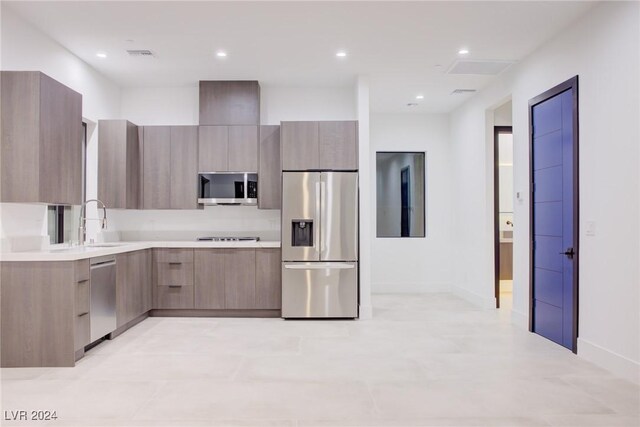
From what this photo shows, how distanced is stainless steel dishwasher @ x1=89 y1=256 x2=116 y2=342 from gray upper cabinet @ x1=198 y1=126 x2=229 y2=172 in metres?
1.71

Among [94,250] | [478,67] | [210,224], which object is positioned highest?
[478,67]

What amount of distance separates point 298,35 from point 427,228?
3.91 meters

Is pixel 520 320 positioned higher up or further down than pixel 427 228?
further down

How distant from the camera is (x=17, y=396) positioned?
2.79m

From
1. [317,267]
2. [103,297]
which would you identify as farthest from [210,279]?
[103,297]

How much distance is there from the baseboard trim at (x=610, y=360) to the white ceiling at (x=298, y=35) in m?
2.71

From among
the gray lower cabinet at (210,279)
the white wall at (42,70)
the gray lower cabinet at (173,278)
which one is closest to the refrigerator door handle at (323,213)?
the gray lower cabinet at (210,279)

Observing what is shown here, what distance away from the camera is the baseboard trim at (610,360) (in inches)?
120

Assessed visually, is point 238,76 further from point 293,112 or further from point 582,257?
point 582,257

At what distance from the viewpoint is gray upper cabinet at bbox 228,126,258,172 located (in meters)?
5.35

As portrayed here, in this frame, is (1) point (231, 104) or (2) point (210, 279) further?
(1) point (231, 104)

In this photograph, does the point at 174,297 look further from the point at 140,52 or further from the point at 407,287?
the point at 407,287

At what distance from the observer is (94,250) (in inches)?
147

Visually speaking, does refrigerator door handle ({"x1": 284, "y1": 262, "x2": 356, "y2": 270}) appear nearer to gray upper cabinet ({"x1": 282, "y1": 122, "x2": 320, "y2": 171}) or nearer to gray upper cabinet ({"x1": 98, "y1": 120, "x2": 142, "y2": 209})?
gray upper cabinet ({"x1": 282, "y1": 122, "x2": 320, "y2": 171})
